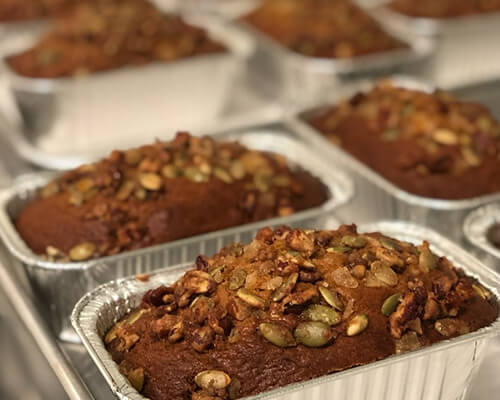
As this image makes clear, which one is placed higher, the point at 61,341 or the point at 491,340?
A: the point at 491,340

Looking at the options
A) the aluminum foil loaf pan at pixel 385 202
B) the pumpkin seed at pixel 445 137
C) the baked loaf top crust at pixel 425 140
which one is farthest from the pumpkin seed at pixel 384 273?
the pumpkin seed at pixel 445 137

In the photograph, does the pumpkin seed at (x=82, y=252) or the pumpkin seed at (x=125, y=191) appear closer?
the pumpkin seed at (x=82, y=252)

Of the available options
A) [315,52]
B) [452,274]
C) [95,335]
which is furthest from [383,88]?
[95,335]

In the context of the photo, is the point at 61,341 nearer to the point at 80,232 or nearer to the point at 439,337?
the point at 80,232

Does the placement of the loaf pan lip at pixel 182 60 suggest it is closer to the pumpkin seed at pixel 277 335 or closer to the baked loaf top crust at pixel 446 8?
the baked loaf top crust at pixel 446 8

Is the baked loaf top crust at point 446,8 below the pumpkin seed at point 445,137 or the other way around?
below

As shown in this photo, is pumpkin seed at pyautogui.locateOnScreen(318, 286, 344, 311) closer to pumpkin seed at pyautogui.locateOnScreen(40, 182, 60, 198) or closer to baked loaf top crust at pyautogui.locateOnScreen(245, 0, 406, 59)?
pumpkin seed at pyautogui.locateOnScreen(40, 182, 60, 198)
